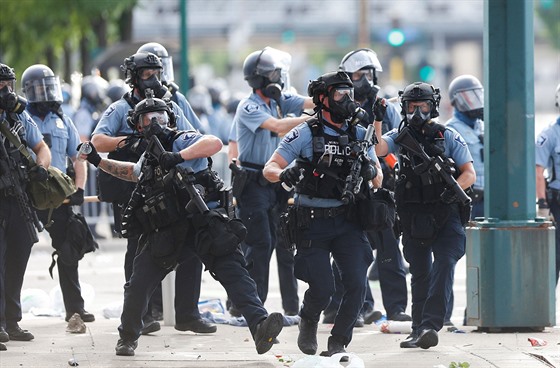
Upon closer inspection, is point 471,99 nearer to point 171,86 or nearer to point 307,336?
point 171,86

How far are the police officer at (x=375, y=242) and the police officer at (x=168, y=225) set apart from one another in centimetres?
203

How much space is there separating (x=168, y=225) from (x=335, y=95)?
4.57 ft

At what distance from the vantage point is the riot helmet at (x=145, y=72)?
11625mm

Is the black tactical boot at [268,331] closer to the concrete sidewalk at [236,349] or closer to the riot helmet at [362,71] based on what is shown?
the concrete sidewalk at [236,349]

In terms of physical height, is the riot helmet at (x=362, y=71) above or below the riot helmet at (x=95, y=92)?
below

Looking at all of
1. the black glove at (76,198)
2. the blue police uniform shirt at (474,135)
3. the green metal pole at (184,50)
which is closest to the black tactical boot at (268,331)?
the black glove at (76,198)

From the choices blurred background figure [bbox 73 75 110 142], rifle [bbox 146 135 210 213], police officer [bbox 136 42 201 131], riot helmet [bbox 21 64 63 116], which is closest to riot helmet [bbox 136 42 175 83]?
police officer [bbox 136 42 201 131]

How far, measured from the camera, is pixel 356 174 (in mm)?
10180

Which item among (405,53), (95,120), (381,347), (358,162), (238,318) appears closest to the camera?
(358,162)

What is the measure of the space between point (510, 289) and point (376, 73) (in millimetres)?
2009

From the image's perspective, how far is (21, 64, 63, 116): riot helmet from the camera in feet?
41.8

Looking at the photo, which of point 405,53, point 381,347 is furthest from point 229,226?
point 405,53

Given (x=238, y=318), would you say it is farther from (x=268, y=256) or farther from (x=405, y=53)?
(x=405, y=53)

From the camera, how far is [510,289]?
11.9 metres
